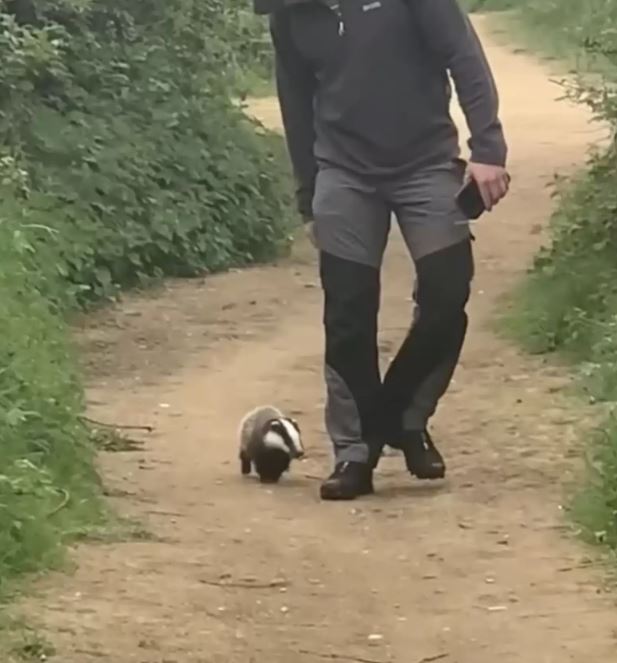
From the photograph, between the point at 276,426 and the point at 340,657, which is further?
the point at 276,426

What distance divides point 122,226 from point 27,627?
22.9 feet

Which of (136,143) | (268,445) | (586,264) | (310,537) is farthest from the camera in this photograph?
(136,143)

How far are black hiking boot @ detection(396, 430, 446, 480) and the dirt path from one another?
0.19 feet

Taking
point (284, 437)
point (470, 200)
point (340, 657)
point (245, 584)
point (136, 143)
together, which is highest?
point (470, 200)

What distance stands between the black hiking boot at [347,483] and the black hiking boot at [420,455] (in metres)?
0.16

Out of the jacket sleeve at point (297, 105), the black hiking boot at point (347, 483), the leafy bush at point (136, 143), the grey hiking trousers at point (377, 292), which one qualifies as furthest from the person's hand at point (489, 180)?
the leafy bush at point (136, 143)

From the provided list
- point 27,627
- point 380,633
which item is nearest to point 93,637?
point 27,627

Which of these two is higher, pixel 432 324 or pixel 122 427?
pixel 432 324

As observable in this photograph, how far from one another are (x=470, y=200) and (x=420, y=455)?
2.96ft

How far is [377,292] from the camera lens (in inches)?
236

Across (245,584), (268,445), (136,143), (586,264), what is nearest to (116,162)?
(136,143)

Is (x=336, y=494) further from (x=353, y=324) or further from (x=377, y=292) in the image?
(x=377, y=292)

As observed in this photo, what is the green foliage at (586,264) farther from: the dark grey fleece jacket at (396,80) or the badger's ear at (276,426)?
the dark grey fleece jacket at (396,80)

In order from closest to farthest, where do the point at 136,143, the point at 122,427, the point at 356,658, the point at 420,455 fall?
the point at 356,658 < the point at 420,455 < the point at 122,427 < the point at 136,143
